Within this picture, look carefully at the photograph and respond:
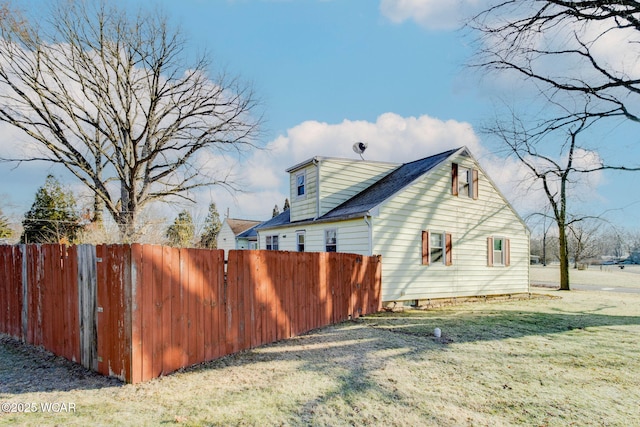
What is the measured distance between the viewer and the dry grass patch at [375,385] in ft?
11.7

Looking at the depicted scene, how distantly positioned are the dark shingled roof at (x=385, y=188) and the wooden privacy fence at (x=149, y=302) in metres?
4.33

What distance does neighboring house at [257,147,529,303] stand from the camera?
1131cm

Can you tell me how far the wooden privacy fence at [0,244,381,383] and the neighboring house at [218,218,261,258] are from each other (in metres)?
23.4

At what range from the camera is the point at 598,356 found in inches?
244

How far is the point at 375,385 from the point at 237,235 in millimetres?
29901

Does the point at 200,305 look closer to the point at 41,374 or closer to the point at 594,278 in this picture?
the point at 41,374

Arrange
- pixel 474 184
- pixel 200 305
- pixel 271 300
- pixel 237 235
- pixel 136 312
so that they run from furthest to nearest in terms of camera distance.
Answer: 1. pixel 237 235
2. pixel 474 184
3. pixel 271 300
4. pixel 200 305
5. pixel 136 312

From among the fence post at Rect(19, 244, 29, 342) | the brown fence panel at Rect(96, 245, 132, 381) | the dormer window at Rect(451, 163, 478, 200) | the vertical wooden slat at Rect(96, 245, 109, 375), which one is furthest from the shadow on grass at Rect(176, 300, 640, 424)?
the dormer window at Rect(451, 163, 478, 200)

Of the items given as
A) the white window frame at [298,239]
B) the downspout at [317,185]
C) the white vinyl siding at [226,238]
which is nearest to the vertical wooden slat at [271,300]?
the downspout at [317,185]

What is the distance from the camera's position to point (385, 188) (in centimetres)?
1305

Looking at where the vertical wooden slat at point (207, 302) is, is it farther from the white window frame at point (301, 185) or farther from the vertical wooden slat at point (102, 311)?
the white window frame at point (301, 185)

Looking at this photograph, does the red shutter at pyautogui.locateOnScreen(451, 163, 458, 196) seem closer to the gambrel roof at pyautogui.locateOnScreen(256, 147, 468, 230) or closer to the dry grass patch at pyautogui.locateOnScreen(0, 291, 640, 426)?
the gambrel roof at pyautogui.locateOnScreen(256, 147, 468, 230)

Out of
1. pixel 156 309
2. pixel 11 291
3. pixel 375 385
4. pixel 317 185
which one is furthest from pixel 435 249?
pixel 11 291

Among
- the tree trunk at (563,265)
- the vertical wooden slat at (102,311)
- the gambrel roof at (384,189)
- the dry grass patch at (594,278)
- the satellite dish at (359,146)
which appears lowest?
the dry grass patch at (594,278)
